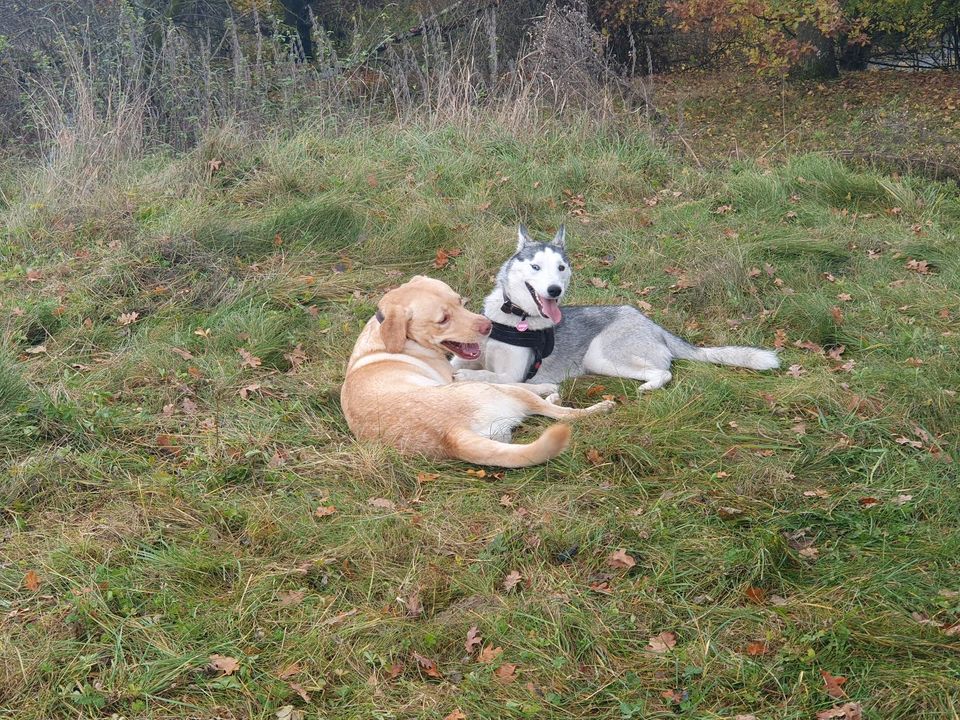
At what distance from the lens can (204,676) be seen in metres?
2.91

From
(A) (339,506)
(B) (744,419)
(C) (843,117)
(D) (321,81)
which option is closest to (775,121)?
(C) (843,117)

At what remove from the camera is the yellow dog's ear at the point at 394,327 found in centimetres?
462

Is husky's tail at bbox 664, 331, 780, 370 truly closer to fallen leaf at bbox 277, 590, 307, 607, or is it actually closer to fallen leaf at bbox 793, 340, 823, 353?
fallen leaf at bbox 793, 340, 823, 353

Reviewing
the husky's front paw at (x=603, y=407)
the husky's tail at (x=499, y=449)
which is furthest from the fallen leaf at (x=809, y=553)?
the husky's front paw at (x=603, y=407)

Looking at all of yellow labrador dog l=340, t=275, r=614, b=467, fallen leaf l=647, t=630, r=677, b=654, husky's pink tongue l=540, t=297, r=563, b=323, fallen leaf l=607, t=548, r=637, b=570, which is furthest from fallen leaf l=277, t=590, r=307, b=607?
husky's pink tongue l=540, t=297, r=563, b=323

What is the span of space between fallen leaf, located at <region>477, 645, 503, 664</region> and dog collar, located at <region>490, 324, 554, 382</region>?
7.91ft

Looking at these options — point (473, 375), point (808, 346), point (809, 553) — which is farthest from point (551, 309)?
point (809, 553)

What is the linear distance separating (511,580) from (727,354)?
7.75ft

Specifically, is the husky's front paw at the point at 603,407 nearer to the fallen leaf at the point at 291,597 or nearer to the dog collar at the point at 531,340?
the dog collar at the point at 531,340

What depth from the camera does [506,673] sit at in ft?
9.46

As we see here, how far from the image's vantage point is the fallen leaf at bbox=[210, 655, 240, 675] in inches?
116

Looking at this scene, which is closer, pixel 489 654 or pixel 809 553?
pixel 489 654

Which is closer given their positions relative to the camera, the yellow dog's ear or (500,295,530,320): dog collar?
the yellow dog's ear

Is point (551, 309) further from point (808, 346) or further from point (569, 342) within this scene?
point (808, 346)
